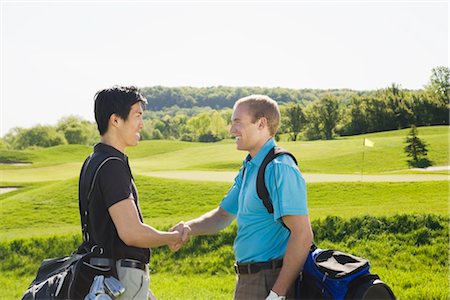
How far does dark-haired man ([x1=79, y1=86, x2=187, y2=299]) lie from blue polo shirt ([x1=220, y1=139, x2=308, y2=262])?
428 mm

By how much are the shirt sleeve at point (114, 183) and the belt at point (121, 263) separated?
327mm

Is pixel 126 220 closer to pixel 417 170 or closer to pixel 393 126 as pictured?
pixel 417 170

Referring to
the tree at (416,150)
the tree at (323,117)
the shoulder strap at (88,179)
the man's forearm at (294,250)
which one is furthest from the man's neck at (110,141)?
the tree at (323,117)

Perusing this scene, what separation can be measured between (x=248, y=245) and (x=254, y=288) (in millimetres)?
257

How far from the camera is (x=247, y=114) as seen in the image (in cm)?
422

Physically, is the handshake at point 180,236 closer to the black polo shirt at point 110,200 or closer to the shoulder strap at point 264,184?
the black polo shirt at point 110,200

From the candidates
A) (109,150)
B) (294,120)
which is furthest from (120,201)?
(294,120)

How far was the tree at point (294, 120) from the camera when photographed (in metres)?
26.8

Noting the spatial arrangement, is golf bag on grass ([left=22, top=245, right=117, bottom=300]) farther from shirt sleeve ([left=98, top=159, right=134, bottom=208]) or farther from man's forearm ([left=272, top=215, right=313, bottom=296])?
man's forearm ([left=272, top=215, right=313, bottom=296])

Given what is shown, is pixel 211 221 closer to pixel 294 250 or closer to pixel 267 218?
pixel 267 218

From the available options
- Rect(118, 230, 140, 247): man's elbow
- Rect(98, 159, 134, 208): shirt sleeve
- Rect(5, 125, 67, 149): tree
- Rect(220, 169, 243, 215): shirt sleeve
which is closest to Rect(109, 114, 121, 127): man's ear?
Rect(98, 159, 134, 208): shirt sleeve

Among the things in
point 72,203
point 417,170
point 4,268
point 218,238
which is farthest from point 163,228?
point 417,170

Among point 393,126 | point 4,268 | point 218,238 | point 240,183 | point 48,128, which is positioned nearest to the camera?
point 240,183

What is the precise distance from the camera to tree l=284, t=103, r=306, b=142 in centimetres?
2684
